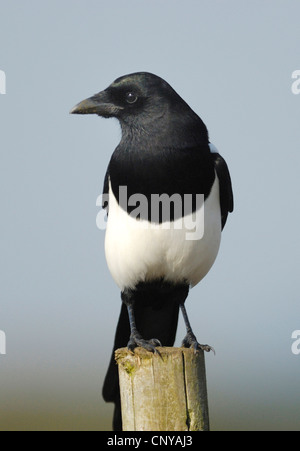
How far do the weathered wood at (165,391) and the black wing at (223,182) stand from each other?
1.16 metres

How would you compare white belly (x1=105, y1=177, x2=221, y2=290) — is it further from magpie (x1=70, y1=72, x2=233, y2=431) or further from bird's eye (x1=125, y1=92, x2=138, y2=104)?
bird's eye (x1=125, y1=92, x2=138, y2=104)

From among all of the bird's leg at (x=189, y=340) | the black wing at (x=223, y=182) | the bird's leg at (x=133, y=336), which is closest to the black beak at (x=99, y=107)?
the black wing at (x=223, y=182)

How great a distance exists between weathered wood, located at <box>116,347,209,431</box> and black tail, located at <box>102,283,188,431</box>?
3.31 feet

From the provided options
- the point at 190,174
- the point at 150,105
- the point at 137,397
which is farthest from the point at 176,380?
the point at 150,105

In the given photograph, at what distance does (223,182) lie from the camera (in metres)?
4.71

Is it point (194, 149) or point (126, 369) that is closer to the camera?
point (126, 369)

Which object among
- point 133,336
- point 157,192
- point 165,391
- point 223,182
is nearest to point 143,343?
point 133,336

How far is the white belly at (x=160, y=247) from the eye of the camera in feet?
14.4

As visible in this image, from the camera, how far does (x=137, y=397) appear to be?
12.4 feet

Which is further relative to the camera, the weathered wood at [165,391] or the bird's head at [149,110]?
the bird's head at [149,110]

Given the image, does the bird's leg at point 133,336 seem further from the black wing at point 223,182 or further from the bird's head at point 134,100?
the bird's head at point 134,100

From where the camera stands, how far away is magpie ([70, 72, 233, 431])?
439cm
